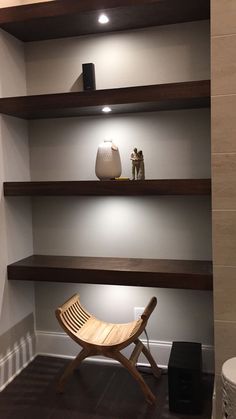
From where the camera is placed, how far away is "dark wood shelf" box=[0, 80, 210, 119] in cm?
205

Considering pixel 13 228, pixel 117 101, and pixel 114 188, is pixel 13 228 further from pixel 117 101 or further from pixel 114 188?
pixel 117 101

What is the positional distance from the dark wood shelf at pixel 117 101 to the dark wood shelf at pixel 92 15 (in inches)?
16.6

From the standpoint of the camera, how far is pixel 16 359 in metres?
2.52

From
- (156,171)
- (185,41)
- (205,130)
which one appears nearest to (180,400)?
(156,171)

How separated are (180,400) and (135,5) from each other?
212 cm

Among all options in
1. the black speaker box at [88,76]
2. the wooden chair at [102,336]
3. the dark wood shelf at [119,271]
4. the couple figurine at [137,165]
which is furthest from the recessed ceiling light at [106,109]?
the wooden chair at [102,336]

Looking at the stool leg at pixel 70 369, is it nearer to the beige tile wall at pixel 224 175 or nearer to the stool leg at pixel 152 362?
the stool leg at pixel 152 362

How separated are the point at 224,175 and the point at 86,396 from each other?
1.47 m

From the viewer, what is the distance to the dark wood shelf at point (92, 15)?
6.86ft

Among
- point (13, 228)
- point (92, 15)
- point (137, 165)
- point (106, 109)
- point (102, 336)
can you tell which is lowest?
point (102, 336)

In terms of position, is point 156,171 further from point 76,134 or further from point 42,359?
point 42,359

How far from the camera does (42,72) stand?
8.45 ft

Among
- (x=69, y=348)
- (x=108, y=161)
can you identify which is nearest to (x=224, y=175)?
(x=108, y=161)

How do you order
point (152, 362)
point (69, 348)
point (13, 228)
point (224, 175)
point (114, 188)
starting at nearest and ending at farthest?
point (224, 175), point (114, 188), point (152, 362), point (13, 228), point (69, 348)
